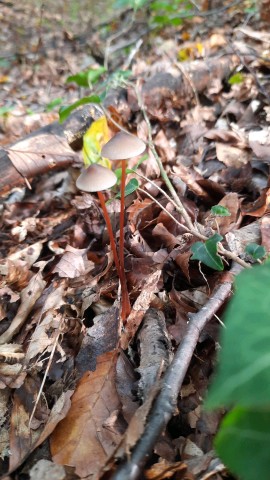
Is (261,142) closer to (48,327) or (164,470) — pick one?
(48,327)

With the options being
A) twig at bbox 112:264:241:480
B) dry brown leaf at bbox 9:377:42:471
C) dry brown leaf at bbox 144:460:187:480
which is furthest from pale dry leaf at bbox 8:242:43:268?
dry brown leaf at bbox 144:460:187:480

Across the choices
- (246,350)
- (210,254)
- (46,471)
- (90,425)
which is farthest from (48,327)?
(246,350)

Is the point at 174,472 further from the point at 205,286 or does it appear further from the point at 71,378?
the point at 205,286

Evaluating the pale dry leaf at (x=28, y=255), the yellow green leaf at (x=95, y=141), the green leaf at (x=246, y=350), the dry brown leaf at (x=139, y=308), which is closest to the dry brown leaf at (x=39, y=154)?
the yellow green leaf at (x=95, y=141)

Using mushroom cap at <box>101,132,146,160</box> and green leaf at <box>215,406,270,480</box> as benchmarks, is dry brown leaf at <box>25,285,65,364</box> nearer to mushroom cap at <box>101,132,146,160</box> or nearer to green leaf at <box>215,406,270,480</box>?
mushroom cap at <box>101,132,146,160</box>

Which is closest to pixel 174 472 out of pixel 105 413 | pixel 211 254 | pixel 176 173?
pixel 105 413

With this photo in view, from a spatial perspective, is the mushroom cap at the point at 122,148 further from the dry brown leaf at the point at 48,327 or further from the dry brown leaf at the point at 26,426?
the dry brown leaf at the point at 26,426
